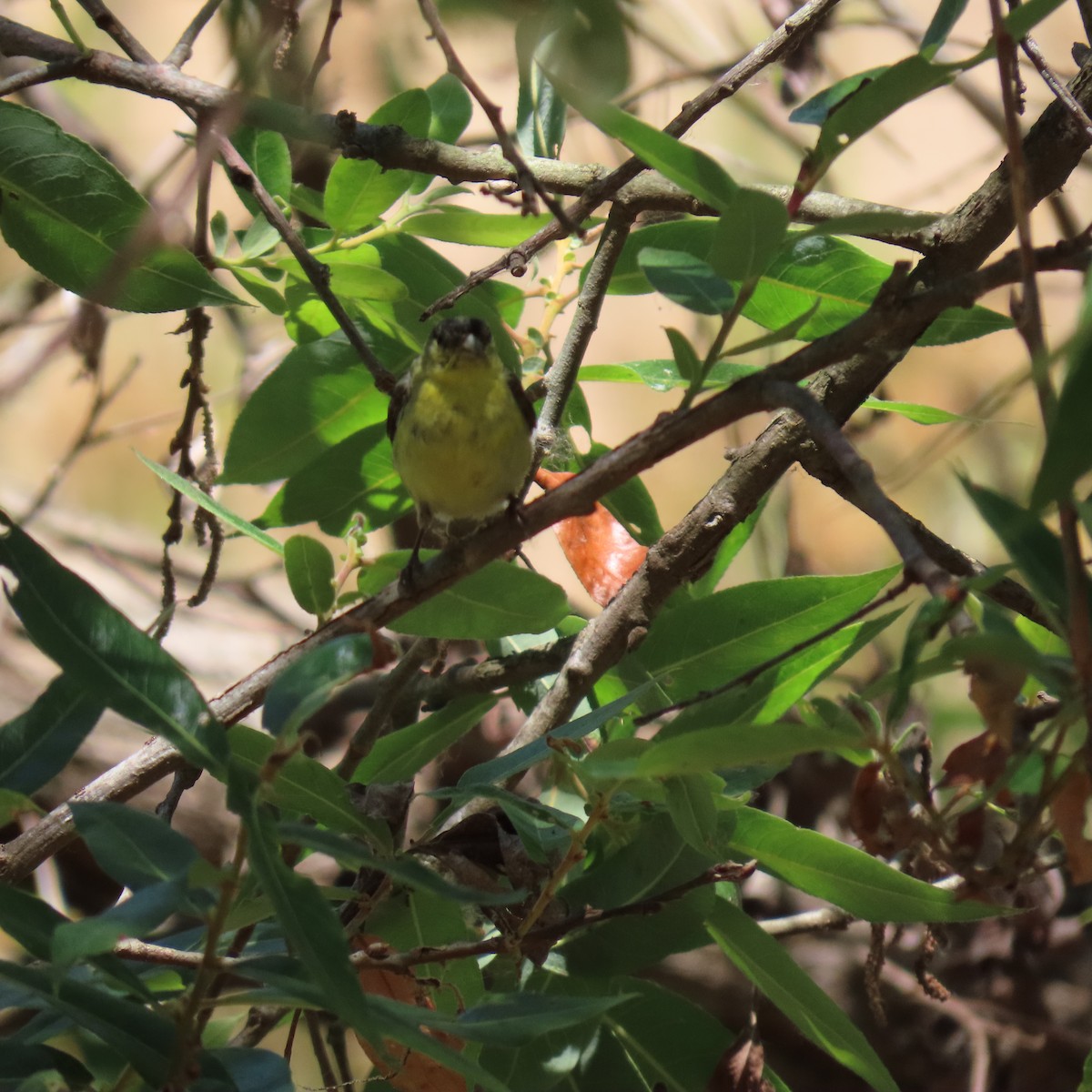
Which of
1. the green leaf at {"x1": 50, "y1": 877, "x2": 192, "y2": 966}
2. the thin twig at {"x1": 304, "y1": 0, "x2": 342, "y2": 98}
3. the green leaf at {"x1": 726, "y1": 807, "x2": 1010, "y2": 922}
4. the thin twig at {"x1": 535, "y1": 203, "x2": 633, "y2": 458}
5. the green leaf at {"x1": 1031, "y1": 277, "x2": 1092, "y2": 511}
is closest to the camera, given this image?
the green leaf at {"x1": 1031, "y1": 277, "x2": 1092, "y2": 511}

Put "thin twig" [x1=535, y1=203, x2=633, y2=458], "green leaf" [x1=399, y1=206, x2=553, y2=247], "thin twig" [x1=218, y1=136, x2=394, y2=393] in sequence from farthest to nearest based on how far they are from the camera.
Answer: "green leaf" [x1=399, y1=206, x2=553, y2=247], "thin twig" [x1=535, y1=203, x2=633, y2=458], "thin twig" [x1=218, y1=136, x2=394, y2=393]

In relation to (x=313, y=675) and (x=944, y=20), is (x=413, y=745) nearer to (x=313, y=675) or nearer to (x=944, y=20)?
(x=313, y=675)

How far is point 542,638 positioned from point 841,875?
909mm

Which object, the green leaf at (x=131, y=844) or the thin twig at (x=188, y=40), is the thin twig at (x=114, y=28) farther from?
the green leaf at (x=131, y=844)

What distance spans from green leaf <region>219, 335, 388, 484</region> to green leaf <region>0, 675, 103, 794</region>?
793 mm

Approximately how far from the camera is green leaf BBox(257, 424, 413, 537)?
6.57 feet

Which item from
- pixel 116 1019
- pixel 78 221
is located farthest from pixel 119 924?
pixel 78 221

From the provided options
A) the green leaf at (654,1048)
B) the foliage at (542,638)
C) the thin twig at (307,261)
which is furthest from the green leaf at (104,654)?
the green leaf at (654,1048)

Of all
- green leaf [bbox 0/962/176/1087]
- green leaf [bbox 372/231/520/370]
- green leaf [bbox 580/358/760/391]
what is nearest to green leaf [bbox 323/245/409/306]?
green leaf [bbox 372/231/520/370]

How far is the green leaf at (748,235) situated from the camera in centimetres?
108

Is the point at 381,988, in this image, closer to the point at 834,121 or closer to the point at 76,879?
the point at 834,121

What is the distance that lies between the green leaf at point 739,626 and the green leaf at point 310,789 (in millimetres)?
466

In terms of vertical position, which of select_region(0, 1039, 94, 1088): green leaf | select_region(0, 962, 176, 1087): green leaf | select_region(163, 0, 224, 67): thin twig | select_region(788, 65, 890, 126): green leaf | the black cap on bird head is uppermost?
select_region(163, 0, 224, 67): thin twig

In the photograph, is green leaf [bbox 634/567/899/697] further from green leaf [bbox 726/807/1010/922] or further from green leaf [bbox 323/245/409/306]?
green leaf [bbox 323/245/409/306]
